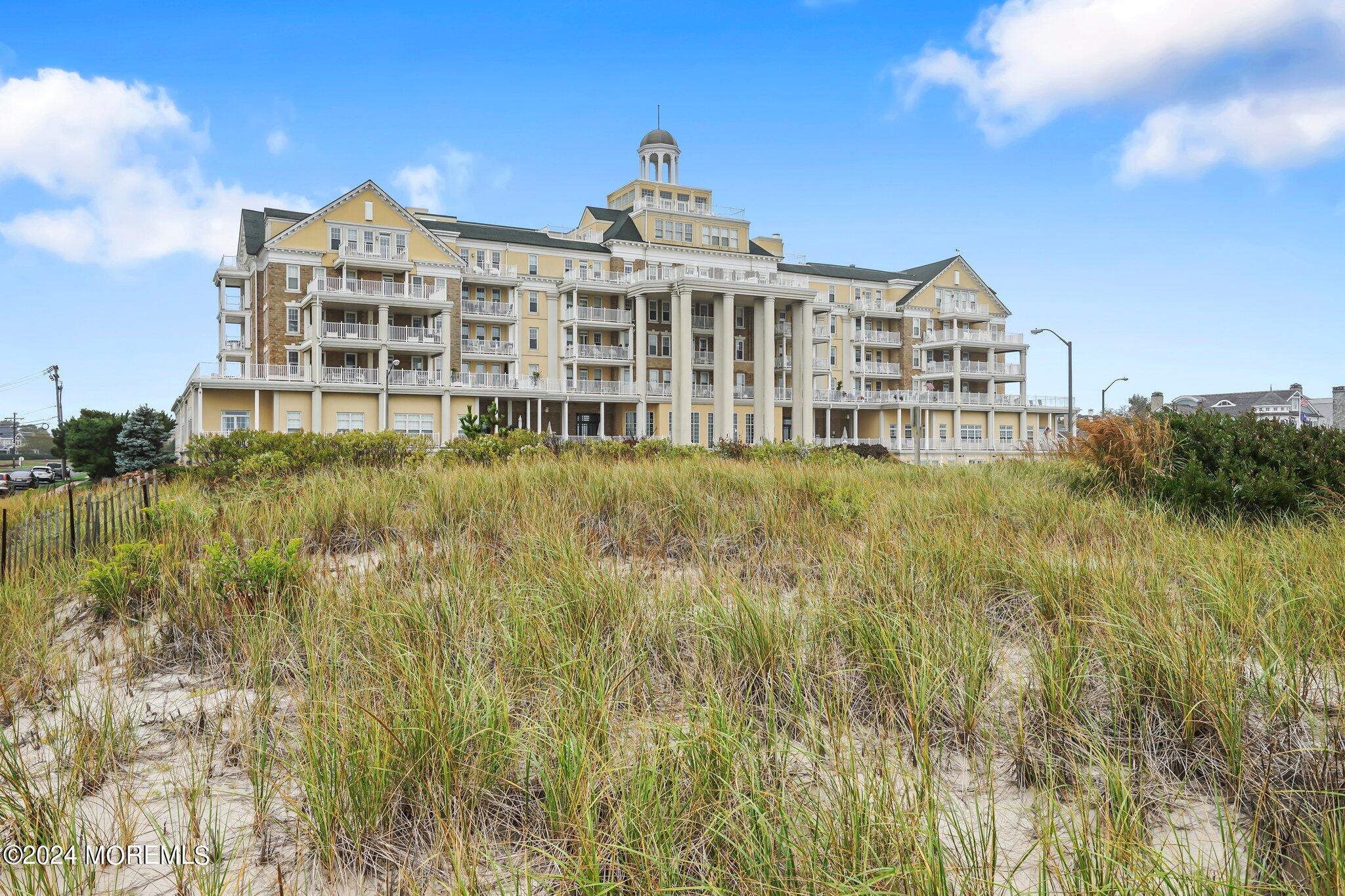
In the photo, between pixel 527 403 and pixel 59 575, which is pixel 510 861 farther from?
pixel 527 403

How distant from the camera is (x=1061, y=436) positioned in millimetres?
14836

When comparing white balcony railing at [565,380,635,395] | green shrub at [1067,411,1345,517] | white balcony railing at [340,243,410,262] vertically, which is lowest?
green shrub at [1067,411,1345,517]

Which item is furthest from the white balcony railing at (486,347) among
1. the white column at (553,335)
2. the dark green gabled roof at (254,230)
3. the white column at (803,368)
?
the white column at (803,368)

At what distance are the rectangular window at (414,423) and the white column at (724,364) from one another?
19449 mm

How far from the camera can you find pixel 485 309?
5475 centimetres

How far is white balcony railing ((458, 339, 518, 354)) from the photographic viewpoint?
179 ft

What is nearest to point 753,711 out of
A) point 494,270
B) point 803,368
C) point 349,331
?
point 349,331

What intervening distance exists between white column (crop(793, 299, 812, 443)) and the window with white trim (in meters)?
29.6

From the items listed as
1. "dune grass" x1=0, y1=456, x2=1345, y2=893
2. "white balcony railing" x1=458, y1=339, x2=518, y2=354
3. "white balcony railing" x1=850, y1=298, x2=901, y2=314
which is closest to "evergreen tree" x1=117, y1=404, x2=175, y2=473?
"white balcony railing" x1=458, y1=339, x2=518, y2=354

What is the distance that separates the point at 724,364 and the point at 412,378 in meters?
21.1

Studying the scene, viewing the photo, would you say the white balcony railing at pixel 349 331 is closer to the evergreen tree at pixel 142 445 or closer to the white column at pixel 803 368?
the evergreen tree at pixel 142 445

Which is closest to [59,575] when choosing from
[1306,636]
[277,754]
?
[277,754]

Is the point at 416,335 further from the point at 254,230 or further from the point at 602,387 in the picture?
the point at 254,230

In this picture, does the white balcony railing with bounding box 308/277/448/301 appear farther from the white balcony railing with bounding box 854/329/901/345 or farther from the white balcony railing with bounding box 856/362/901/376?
the white balcony railing with bounding box 856/362/901/376
